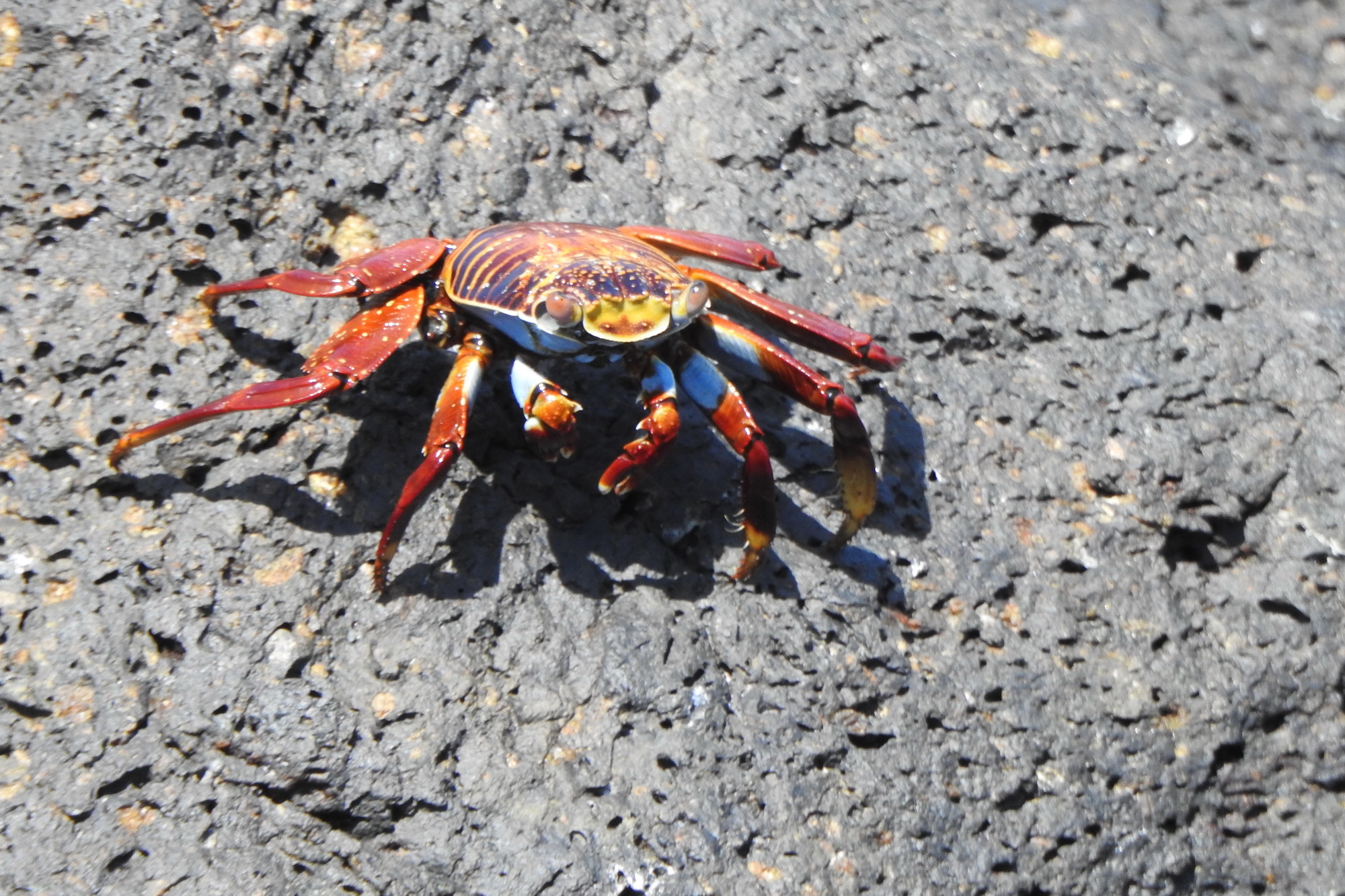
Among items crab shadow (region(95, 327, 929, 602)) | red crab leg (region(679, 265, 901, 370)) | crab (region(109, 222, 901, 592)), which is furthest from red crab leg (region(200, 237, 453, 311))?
red crab leg (region(679, 265, 901, 370))

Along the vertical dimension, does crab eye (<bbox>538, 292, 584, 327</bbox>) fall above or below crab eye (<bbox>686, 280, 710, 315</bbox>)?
above

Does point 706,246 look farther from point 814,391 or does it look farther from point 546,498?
point 546,498

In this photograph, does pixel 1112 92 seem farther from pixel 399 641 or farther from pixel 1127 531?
pixel 399 641

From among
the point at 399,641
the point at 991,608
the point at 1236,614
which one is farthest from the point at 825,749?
the point at 1236,614

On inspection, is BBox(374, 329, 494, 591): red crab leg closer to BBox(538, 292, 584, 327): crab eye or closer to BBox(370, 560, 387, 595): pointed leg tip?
BBox(370, 560, 387, 595): pointed leg tip

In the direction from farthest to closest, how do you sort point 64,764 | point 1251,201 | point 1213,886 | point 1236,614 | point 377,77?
point 1251,201 < point 377,77 < point 1236,614 < point 1213,886 < point 64,764

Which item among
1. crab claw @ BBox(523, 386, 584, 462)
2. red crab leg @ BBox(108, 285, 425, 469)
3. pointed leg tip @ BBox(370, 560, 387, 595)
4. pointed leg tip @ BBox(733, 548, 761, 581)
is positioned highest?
red crab leg @ BBox(108, 285, 425, 469)

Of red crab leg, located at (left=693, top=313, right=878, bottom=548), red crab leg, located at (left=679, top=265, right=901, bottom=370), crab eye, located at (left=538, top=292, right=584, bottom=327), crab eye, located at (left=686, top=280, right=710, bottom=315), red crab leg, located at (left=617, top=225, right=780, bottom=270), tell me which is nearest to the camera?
crab eye, located at (left=538, top=292, right=584, bottom=327)
